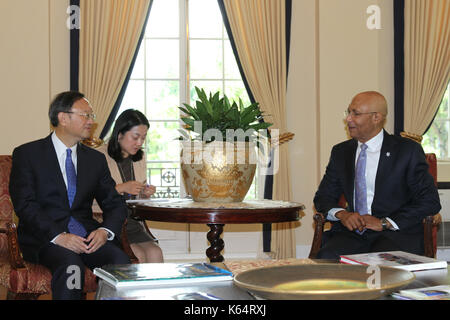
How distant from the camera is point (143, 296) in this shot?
171cm

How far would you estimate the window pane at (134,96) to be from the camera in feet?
20.0

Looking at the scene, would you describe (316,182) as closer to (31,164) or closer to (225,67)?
(225,67)

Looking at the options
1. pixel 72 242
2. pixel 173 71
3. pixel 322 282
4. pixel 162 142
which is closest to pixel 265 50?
pixel 173 71

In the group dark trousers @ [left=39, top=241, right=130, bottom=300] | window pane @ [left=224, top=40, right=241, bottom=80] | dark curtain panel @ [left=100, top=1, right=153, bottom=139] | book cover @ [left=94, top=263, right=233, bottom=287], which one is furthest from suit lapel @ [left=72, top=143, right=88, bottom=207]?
window pane @ [left=224, top=40, right=241, bottom=80]

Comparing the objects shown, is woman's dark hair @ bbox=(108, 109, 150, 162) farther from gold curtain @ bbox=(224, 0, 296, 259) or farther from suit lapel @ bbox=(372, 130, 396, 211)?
gold curtain @ bbox=(224, 0, 296, 259)

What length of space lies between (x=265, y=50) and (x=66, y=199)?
3.45 meters

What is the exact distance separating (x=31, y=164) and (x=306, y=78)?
373cm

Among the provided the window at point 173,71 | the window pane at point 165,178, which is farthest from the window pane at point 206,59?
the window pane at point 165,178

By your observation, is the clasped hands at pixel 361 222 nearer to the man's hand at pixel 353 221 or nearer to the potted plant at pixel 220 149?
the man's hand at pixel 353 221

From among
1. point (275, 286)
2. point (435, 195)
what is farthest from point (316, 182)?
point (275, 286)

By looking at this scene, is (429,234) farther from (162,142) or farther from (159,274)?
(162,142)

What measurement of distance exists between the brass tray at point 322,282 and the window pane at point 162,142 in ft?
14.2

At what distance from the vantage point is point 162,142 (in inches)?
242

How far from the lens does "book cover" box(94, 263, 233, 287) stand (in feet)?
6.15
